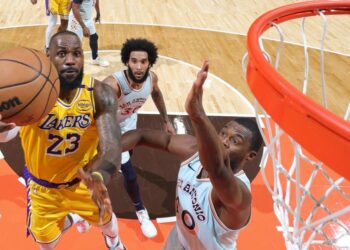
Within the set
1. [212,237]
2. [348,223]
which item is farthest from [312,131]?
[348,223]

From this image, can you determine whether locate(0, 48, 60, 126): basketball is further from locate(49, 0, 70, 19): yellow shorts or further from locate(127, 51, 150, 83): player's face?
locate(49, 0, 70, 19): yellow shorts

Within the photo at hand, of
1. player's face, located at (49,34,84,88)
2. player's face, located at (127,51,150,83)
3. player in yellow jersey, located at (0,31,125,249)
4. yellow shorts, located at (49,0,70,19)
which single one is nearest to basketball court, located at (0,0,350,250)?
player in yellow jersey, located at (0,31,125,249)

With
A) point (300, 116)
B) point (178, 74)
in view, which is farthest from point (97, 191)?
point (178, 74)

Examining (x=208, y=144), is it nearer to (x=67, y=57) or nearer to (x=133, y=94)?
(x=67, y=57)

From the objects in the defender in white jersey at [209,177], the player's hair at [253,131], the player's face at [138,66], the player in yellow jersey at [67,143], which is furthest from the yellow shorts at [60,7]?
the player's hair at [253,131]

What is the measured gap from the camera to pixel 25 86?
2.17 m

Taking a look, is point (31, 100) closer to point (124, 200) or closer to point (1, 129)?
point (1, 129)

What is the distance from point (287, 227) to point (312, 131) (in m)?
1.23

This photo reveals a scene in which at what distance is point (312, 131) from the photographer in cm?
144

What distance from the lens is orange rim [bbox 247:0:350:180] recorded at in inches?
52.8

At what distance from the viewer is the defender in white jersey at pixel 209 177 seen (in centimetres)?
170

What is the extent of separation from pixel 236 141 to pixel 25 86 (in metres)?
1.21

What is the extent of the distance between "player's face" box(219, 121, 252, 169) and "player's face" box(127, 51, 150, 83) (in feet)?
5.70

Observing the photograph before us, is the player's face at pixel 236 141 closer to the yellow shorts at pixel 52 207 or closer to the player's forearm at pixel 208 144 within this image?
the player's forearm at pixel 208 144
